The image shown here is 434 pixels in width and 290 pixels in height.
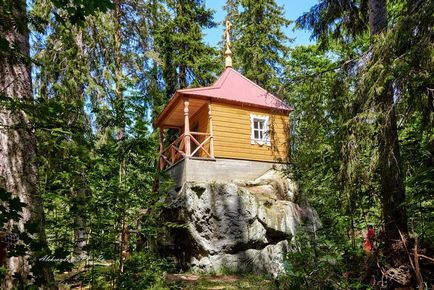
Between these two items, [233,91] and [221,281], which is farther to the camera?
[233,91]

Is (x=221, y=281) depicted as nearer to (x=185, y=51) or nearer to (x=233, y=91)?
(x=233, y=91)

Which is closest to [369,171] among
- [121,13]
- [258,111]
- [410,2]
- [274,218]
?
[410,2]

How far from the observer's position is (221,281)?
8.42m

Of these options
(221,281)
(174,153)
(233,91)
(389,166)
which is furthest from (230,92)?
(389,166)

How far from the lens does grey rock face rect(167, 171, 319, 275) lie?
9.70 m

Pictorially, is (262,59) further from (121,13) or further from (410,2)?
(410,2)

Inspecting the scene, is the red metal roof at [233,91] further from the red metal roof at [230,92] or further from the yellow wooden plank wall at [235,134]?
the yellow wooden plank wall at [235,134]

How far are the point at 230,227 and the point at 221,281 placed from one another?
179cm

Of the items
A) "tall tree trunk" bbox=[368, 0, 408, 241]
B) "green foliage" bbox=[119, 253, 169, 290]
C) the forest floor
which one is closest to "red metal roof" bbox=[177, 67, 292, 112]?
the forest floor

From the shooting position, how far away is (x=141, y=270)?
3.94 meters

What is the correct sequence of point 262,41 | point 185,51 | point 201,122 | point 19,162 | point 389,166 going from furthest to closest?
point 262,41
point 185,51
point 201,122
point 389,166
point 19,162

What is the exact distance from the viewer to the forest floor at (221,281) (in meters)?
7.73

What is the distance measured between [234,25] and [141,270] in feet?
70.1

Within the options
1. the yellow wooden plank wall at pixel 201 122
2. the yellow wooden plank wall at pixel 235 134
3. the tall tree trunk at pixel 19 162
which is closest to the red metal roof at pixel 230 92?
the yellow wooden plank wall at pixel 235 134
